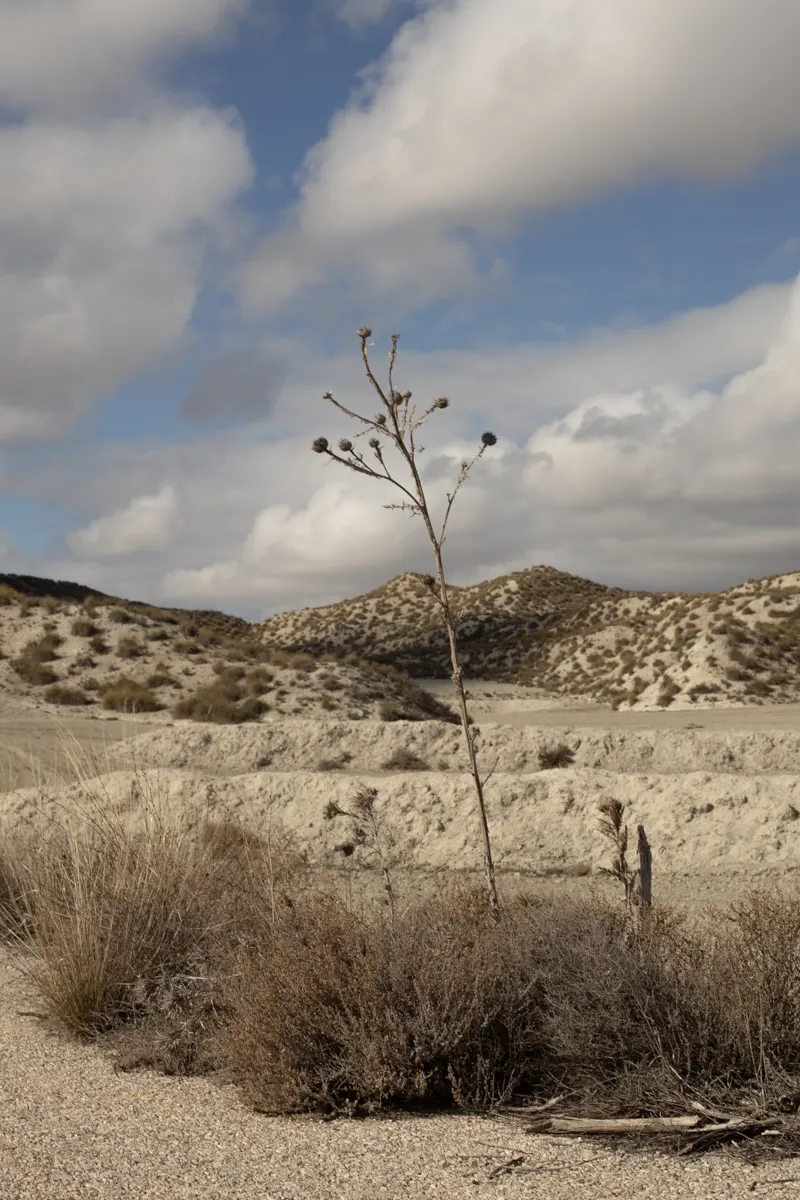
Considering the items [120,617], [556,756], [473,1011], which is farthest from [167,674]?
[473,1011]

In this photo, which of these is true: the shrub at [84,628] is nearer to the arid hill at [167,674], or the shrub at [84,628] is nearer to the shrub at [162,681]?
the arid hill at [167,674]

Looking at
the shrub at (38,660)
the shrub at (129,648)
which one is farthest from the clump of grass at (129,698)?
the shrub at (129,648)

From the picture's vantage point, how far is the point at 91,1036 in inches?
254

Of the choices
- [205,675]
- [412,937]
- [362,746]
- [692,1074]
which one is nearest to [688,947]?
[692,1074]

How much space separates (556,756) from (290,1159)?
1307 centimetres

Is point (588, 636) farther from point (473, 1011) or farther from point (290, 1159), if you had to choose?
point (290, 1159)

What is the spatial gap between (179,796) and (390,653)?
182 ft

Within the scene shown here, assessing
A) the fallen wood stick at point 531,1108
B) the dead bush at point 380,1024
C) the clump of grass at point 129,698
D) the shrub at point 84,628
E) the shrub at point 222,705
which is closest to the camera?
the fallen wood stick at point 531,1108

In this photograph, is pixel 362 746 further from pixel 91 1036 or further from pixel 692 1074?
pixel 692 1074

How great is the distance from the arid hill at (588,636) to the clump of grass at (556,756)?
297 centimetres

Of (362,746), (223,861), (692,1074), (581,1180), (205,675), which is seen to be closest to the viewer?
(581,1180)

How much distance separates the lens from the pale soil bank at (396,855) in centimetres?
432

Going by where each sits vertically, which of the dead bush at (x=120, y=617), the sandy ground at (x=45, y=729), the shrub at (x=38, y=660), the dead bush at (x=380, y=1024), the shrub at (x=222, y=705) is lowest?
the dead bush at (x=380, y=1024)

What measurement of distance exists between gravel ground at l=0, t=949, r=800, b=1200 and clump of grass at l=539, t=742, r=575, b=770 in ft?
39.5
